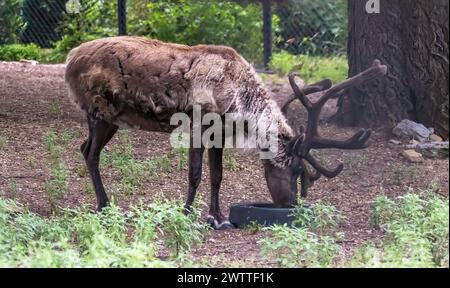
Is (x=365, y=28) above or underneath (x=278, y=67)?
above

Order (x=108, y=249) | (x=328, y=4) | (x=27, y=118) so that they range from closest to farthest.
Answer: (x=108, y=249)
(x=27, y=118)
(x=328, y=4)

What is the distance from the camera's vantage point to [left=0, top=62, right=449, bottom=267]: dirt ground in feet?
26.0

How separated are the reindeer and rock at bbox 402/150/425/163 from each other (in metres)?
2.02

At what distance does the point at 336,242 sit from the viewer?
7.09 meters

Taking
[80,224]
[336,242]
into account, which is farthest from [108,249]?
[336,242]

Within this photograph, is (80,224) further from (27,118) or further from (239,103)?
(27,118)

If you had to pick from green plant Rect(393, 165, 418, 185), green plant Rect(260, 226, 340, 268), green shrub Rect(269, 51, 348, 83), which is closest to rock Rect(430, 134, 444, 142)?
green plant Rect(393, 165, 418, 185)

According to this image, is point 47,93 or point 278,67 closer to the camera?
point 47,93

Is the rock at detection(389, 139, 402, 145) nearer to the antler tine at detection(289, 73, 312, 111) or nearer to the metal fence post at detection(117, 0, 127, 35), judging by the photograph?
the antler tine at detection(289, 73, 312, 111)

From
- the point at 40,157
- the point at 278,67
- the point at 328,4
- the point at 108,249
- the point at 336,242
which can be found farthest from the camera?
the point at 328,4

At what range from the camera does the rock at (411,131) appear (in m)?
10.0

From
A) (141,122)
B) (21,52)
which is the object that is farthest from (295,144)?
(21,52)

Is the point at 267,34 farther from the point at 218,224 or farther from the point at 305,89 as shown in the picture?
the point at 218,224
